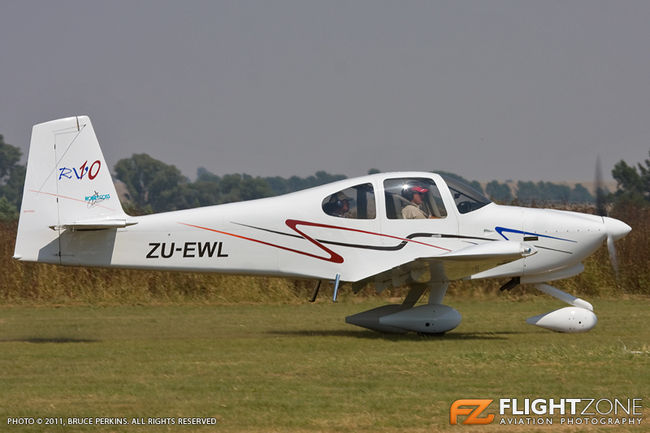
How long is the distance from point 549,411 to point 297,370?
9.16 feet

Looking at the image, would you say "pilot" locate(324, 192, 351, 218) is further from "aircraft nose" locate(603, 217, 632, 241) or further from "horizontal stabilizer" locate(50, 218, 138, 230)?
"aircraft nose" locate(603, 217, 632, 241)

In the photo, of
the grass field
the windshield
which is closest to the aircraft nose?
the grass field

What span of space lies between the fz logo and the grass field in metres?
0.10

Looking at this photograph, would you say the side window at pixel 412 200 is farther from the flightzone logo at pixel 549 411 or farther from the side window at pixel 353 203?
the flightzone logo at pixel 549 411

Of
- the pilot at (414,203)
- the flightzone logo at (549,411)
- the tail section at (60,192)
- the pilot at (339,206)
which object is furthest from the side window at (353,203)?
the flightzone logo at (549,411)

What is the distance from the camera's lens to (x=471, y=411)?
22.2 feet

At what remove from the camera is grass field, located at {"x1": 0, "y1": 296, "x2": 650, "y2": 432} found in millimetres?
6879

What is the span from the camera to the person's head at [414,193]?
36.7 feet

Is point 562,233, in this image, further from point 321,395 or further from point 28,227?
point 28,227

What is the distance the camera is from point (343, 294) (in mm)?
16984

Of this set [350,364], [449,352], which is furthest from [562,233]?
[350,364]

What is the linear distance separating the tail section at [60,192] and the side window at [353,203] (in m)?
2.57

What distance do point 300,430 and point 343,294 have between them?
1060 cm

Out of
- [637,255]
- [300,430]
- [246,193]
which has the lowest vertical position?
[300,430]
